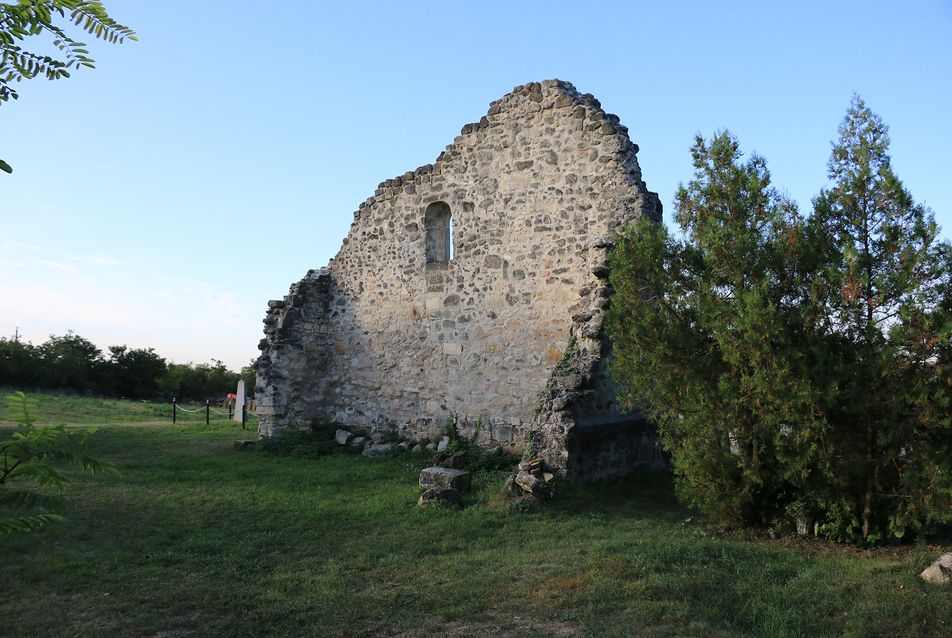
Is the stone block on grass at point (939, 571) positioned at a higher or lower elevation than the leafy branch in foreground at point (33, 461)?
lower

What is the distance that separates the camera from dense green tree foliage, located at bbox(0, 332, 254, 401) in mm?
32188

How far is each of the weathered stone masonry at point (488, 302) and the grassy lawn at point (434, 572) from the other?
1.87m

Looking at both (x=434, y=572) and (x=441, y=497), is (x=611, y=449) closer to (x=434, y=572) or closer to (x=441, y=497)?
(x=441, y=497)

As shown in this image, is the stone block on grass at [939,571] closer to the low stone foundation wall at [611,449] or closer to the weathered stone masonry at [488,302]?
the low stone foundation wall at [611,449]

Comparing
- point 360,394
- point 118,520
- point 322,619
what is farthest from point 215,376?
point 322,619

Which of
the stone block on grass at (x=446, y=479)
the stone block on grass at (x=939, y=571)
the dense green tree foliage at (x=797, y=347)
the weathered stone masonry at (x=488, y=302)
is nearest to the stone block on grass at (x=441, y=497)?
the stone block on grass at (x=446, y=479)

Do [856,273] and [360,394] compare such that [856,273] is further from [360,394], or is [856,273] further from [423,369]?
[360,394]

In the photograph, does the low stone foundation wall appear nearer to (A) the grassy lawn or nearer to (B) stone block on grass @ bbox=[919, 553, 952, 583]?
(A) the grassy lawn

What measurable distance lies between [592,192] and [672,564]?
622cm

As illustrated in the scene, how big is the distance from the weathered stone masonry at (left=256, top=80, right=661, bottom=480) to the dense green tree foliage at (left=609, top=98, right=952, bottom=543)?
7.59 feet

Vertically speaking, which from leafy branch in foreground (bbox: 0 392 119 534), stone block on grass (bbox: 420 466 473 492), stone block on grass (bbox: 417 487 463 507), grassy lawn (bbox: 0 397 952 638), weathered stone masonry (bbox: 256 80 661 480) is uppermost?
weathered stone masonry (bbox: 256 80 661 480)

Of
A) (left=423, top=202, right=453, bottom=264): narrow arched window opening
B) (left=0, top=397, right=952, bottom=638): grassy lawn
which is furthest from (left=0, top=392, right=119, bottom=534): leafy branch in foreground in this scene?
(left=423, top=202, right=453, bottom=264): narrow arched window opening

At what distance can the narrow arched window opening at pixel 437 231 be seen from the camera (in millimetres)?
11586

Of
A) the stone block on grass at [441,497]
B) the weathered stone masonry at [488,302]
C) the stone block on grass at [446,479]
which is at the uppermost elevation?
the weathered stone masonry at [488,302]
